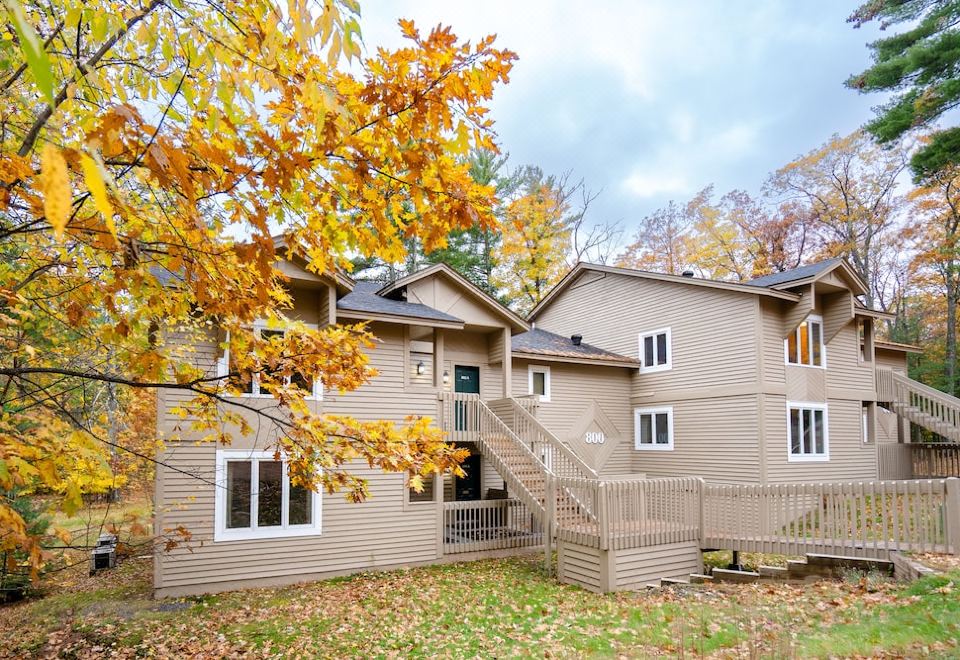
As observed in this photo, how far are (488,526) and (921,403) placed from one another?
1596cm

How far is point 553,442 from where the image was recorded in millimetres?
13609

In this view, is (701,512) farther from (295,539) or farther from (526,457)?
(295,539)

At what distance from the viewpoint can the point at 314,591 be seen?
11.5 meters

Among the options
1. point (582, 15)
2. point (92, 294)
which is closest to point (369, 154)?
point (92, 294)

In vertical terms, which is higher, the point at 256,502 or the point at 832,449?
the point at 832,449

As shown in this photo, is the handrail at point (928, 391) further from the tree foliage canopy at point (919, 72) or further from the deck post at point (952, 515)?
the deck post at point (952, 515)

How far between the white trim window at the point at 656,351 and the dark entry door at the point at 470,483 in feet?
23.3

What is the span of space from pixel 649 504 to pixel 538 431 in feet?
10.4

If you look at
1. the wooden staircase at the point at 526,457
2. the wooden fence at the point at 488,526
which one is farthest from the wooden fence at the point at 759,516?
the wooden fence at the point at 488,526

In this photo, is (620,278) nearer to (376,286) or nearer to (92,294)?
(376,286)

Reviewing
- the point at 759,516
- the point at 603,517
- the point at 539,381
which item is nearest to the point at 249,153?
the point at 603,517

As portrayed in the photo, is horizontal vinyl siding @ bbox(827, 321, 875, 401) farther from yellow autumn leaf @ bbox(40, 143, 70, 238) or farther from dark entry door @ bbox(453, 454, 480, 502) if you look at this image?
yellow autumn leaf @ bbox(40, 143, 70, 238)

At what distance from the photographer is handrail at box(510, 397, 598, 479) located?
1297 cm

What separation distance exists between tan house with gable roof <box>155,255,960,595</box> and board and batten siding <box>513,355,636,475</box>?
0.05 m
